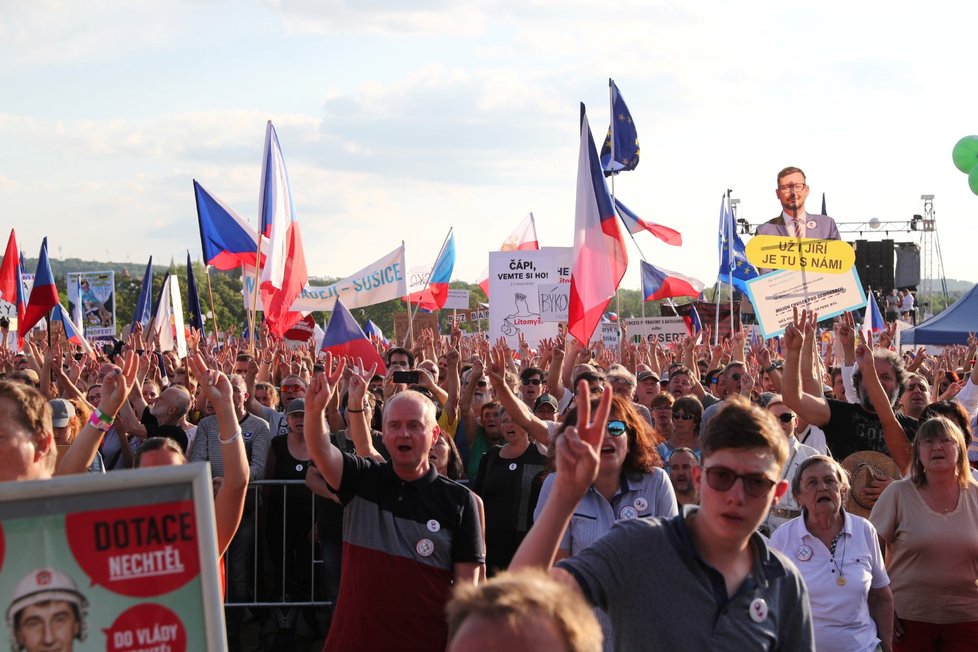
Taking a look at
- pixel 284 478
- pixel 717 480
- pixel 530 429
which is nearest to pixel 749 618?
pixel 717 480

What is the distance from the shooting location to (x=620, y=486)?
15.2 feet

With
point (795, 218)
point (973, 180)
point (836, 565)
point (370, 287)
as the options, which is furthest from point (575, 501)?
point (370, 287)

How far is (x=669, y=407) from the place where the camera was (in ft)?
26.5

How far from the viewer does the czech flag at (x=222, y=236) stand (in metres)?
15.8

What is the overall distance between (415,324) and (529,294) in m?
4.62

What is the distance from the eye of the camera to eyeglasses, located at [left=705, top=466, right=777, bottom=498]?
301 cm

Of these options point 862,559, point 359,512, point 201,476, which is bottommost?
point 862,559

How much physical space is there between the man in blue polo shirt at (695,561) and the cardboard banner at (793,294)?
8.65m

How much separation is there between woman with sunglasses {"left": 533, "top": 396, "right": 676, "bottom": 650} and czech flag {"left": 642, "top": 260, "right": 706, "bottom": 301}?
20.7 meters

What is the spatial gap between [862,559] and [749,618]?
229 cm

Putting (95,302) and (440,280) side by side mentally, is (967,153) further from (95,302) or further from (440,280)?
(95,302)

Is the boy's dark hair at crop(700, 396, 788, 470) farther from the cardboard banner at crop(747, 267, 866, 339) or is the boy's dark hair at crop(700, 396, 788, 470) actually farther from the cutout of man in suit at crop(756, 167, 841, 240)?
the cutout of man in suit at crop(756, 167, 841, 240)

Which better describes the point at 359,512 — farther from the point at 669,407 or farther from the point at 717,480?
the point at 669,407

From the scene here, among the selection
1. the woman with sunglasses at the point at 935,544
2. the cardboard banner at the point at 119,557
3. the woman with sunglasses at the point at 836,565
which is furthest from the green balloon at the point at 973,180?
the cardboard banner at the point at 119,557
